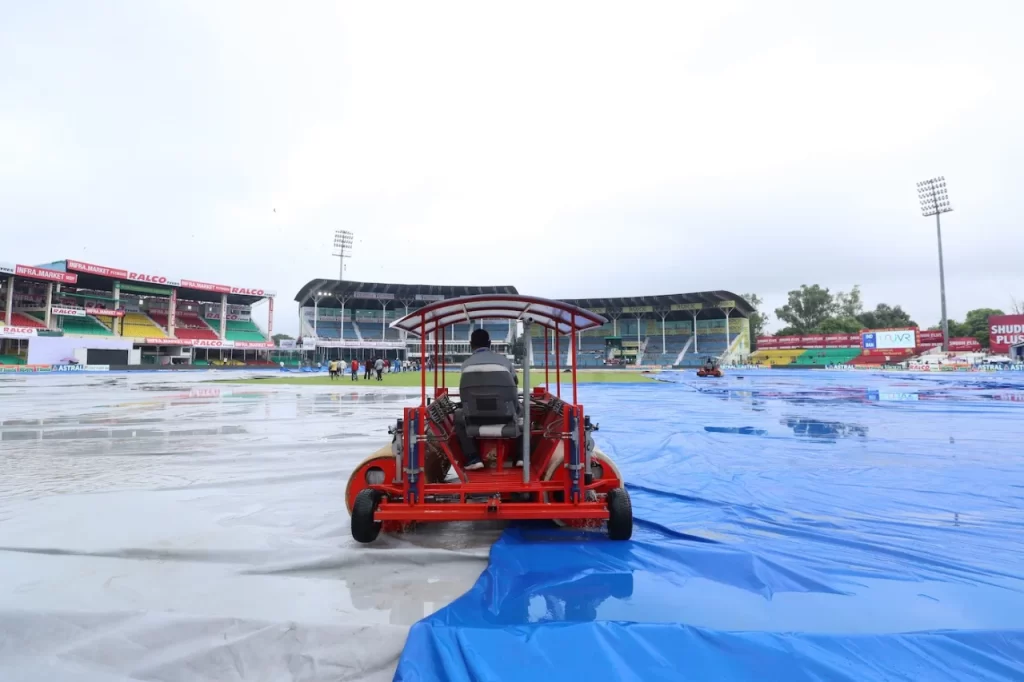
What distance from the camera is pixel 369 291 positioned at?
67812mm

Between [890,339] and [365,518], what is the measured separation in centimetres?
6534

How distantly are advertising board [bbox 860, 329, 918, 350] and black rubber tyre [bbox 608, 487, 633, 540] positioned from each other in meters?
63.8

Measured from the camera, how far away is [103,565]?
304cm

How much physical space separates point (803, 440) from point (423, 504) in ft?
21.0

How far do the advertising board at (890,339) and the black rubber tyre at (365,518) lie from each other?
64917mm

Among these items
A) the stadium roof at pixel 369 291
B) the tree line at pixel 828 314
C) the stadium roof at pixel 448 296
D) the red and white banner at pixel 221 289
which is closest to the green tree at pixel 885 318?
the tree line at pixel 828 314

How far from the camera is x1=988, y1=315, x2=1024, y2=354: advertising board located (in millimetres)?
43031

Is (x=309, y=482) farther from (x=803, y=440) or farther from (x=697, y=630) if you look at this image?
(x=803, y=440)

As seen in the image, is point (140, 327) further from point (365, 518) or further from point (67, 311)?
point (365, 518)

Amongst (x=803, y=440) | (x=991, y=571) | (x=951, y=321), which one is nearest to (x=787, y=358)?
(x=951, y=321)

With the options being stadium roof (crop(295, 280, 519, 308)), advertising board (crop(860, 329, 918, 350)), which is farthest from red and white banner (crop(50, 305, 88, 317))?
advertising board (crop(860, 329, 918, 350))

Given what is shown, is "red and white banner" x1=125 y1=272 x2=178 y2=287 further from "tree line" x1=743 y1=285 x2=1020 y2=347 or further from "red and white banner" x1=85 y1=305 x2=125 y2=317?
"tree line" x1=743 y1=285 x2=1020 y2=347

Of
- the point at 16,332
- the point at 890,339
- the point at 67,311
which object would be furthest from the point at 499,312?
the point at 890,339

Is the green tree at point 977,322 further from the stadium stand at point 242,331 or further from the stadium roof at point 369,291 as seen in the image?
the stadium stand at point 242,331
